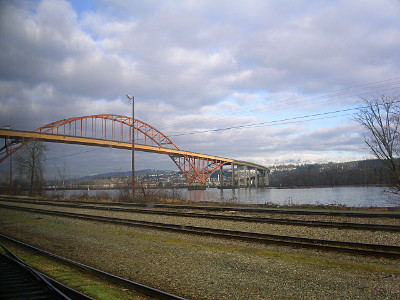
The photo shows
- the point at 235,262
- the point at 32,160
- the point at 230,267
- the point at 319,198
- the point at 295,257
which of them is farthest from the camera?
the point at 32,160

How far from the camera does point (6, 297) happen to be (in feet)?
18.0

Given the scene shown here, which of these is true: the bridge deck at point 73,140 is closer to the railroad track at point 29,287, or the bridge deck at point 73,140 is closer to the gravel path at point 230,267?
the gravel path at point 230,267

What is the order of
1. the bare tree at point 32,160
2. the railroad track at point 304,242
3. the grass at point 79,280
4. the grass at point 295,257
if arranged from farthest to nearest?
the bare tree at point 32,160, the railroad track at point 304,242, the grass at point 295,257, the grass at point 79,280

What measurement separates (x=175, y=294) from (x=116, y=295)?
113 cm

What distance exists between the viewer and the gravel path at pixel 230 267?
19.7 ft

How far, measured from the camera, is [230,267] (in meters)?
7.76

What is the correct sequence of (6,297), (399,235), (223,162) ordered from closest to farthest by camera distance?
(6,297) → (399,235) → (223,162)

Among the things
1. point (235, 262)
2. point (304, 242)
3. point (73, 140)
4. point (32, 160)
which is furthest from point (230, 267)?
point (73, 140)

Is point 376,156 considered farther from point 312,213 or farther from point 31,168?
point 31,168

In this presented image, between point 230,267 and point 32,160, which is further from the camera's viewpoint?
point 32,160

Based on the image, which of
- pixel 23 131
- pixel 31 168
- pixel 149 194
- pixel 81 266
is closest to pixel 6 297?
pixel 81 266

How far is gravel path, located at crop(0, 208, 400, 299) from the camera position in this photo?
19.7 ft

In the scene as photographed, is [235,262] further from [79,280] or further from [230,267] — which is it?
[79,280]

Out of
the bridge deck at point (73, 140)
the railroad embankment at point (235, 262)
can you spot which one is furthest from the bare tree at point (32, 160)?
the railroad embankment at point (235, 262)
